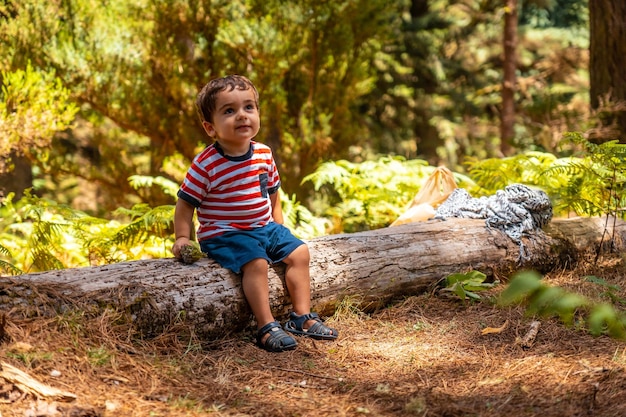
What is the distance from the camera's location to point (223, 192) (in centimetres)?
359

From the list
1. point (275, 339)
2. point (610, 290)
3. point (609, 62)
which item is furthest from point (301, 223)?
point (609, 62)

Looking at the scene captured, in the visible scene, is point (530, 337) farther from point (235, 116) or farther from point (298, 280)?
point (235, 116)

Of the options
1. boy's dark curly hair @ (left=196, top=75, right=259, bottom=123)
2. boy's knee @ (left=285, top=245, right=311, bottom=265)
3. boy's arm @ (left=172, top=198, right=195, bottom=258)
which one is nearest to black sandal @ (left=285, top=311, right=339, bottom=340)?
boy's knee @ (left=285, top=245, right=311, bottom=265)

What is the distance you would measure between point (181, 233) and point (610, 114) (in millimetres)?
5955

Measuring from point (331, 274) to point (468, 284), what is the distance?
39.2 inches

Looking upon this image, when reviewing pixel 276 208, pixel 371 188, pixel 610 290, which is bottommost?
pixel 610 290

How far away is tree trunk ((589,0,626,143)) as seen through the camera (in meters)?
7.20

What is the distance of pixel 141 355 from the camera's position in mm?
2945

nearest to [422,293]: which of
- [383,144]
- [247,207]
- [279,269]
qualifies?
[279,269]

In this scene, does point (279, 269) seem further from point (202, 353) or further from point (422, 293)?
point (422, 293)

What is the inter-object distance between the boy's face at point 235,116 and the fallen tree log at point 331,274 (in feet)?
2.47

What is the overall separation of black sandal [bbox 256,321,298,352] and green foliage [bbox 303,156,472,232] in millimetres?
3107

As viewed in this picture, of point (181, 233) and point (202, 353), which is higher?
point (181, 233)

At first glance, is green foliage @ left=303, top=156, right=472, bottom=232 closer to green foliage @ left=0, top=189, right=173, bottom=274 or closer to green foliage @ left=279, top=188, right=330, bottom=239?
green foliage @ left=279, top=188, right=330, bottom=239
